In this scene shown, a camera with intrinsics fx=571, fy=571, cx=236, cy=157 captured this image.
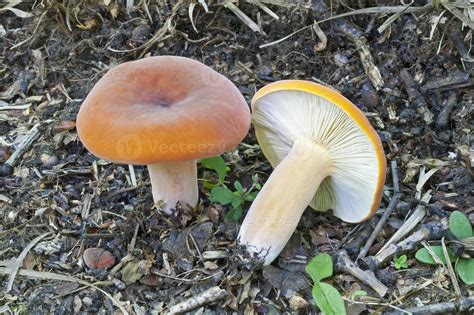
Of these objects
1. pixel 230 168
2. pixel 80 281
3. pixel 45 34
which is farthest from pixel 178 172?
pixel 45 34

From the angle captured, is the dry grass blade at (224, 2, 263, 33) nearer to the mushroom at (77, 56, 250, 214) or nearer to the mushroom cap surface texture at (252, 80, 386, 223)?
the mushroom cap surface texture at (252, 80, 386, 223)

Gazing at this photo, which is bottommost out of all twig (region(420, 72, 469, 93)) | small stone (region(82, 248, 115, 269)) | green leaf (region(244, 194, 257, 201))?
Result: small stone (region(82, 248, 115, 269))

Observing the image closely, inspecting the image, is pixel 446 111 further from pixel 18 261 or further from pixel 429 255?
pixel 18 261

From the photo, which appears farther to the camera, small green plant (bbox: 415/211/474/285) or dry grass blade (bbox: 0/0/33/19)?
dry grass blade (bbox: 0/0/33/19)

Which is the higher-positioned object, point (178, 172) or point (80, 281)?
point (178, 172)

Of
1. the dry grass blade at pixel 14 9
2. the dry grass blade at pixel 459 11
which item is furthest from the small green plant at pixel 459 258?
the dry grass blade at pixel 14 9

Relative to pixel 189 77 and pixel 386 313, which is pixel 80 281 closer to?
pixel 189 77

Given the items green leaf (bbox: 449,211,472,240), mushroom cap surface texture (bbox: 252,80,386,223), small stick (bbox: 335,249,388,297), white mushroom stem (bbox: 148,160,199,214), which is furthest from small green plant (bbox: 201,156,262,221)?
green leaf (bbox: 449,211,472,240)
